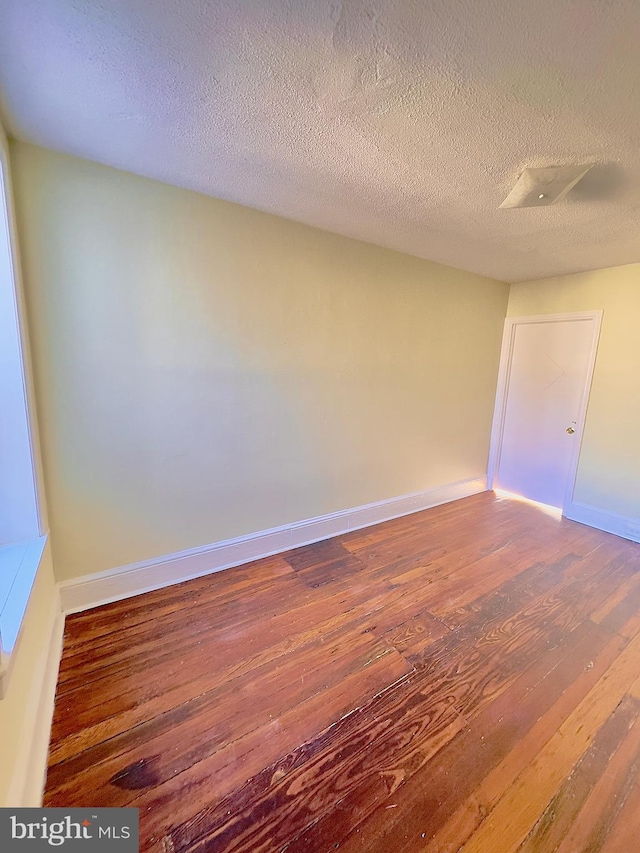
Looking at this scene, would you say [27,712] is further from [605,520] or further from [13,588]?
[605,520]

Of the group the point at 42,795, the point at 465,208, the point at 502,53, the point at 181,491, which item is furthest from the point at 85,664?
the point at 465,208

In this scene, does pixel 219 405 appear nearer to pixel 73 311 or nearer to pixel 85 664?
pixel 73 311

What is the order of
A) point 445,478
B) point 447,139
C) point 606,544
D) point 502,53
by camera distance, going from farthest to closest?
1. point 445,478
2. point 606,544
3. point 447,139
4. point 502,53

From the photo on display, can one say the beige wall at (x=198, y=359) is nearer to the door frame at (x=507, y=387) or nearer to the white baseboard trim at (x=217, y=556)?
the white baseboard trim at (x=217, y=556)

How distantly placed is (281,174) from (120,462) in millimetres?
1865

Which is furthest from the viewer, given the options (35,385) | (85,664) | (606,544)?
(606,544)

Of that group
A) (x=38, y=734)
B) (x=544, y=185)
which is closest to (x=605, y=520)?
(x=544, y=185)

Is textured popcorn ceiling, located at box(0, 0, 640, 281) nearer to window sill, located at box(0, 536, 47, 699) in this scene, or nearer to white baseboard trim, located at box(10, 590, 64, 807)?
window sill, located at box(0, 536, 47, 699)

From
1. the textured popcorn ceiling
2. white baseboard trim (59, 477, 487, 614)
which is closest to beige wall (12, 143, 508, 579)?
white baseboard trim (59, 477, 487, 614)

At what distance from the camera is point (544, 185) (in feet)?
5.64

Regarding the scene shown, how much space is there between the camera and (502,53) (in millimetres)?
1052

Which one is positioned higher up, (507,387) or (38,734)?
(507,387)

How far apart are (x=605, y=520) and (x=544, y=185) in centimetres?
310

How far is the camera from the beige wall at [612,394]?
3086 millimetres
